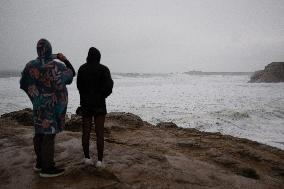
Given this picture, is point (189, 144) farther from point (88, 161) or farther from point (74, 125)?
point (74, 125)

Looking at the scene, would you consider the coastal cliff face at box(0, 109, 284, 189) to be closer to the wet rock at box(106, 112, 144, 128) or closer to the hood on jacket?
the hood on jacket

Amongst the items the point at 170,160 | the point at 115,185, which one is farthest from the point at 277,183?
the point at 115,185

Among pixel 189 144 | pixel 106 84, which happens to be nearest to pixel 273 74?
pixel 189 144

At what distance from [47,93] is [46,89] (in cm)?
5

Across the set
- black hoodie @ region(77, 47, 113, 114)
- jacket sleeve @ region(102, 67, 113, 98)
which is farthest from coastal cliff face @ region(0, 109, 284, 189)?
jacket sleeve @ region(102, 67, 113, 98)

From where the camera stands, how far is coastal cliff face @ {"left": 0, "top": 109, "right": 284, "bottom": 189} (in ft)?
11.6

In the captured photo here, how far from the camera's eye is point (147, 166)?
4.14 meters

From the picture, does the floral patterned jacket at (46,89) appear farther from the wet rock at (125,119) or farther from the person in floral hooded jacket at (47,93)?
the wet rock at (125,119)

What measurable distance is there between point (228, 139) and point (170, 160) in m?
3.57

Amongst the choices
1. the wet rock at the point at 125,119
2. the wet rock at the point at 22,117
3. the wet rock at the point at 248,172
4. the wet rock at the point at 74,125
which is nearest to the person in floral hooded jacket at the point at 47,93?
the wet rock at the point at 248,172

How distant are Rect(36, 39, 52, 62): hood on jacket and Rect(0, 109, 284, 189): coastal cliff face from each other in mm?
1555

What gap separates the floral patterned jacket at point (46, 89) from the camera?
3.47 m

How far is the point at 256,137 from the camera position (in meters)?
9.55

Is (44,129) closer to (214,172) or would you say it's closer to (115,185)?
(115,185)
